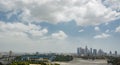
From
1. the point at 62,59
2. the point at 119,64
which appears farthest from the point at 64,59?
the point at 119,64

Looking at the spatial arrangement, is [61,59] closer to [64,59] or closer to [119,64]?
→ [64,59]

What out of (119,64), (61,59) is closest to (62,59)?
(61,59)

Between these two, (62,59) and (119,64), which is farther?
(62,59)

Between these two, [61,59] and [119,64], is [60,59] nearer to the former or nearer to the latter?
[61,59]

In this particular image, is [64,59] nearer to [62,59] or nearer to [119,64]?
[62,59]

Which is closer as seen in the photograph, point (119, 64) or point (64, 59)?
point (119, 64)
